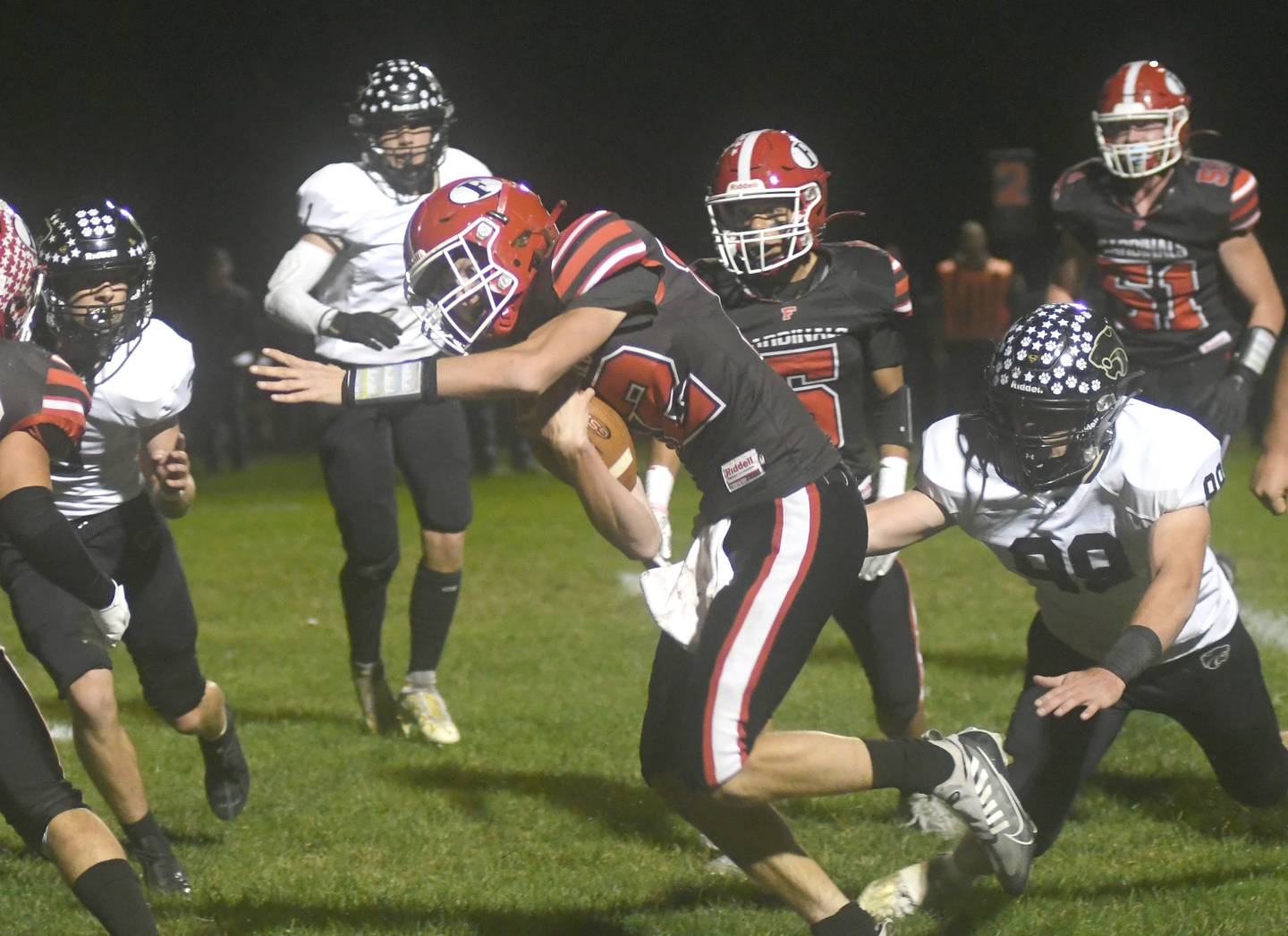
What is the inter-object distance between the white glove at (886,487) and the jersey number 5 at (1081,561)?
76 cm

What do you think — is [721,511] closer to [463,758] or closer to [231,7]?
[463,758]

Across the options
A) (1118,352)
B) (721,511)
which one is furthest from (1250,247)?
(721,511)

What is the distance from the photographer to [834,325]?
4.12m

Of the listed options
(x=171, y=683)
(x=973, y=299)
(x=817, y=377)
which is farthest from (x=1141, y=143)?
(x=973, y=299)

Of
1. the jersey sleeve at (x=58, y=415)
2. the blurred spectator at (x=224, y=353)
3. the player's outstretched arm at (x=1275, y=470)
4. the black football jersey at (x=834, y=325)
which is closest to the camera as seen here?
the jersey sleeve at (x=58, y=415)

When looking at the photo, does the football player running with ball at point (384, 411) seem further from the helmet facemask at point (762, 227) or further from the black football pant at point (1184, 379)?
the black football pant at point (1184, 379)

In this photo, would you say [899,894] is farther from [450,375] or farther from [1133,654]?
[450,375]

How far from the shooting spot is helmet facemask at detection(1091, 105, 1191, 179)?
493cm

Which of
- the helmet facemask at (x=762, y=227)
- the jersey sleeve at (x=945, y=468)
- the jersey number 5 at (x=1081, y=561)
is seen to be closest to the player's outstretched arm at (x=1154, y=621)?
the jersey number 5 at (x=1081, y=561)

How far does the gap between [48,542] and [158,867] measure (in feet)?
3.55

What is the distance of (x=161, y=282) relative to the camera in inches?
710

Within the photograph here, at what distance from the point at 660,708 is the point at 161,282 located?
628 inches

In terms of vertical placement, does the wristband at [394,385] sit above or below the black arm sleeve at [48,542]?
above

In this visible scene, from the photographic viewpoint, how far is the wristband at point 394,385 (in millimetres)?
2861
